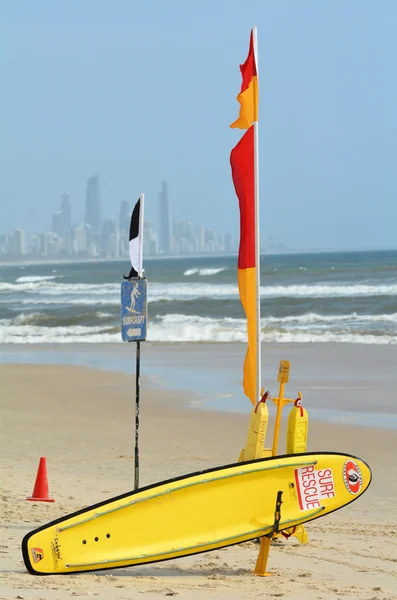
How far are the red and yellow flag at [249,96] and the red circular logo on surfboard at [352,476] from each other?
298cm

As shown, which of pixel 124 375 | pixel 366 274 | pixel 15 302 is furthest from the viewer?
pixel 366 274

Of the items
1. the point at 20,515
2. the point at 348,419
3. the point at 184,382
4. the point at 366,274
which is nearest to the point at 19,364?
the point at 184,382

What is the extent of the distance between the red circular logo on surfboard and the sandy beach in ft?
1.84

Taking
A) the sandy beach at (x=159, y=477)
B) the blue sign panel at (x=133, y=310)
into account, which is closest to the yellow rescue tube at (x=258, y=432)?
the sandy beach at (x=159, y=477)

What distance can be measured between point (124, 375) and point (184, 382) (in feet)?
6.29

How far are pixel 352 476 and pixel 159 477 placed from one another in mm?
3477

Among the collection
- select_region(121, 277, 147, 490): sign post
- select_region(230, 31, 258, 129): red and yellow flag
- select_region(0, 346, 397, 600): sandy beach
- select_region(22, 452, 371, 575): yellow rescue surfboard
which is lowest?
select_region(0, 346, 397, 600): sandy beach

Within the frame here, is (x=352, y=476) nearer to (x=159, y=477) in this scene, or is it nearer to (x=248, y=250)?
(x=248, y=250)

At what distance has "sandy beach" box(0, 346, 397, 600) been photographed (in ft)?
18.3

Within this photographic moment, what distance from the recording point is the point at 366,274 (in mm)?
63312

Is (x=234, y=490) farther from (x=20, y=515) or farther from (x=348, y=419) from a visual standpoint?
(x=348, y=419)

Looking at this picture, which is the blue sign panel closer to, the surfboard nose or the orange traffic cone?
the orange traffic cone

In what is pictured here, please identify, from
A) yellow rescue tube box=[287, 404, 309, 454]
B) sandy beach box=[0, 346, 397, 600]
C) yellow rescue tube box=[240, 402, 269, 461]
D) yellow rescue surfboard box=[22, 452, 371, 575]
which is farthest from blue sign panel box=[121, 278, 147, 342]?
yellow rescue surfboard box=[22, 452, 371, 575]

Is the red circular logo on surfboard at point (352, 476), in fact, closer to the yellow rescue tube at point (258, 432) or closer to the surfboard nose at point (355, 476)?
the surfboard nose at point (355, 476)
